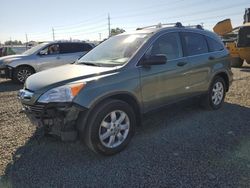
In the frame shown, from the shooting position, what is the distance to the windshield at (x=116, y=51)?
4.54 meters

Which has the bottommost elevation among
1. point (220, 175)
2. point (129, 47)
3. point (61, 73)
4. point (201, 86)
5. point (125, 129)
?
point (220, 175)

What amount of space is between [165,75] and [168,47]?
1.86 ft

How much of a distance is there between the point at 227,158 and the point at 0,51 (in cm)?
2030

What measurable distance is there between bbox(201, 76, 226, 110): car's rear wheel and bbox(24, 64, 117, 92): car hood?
274 centimetres

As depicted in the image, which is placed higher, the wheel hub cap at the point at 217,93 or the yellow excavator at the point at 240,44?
the yellow excavator at the point at 240,44

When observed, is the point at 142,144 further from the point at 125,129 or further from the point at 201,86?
the point at 201,86

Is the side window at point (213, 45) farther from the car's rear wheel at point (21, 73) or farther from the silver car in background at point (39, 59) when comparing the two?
the car's rear wheel at point (21, 73)

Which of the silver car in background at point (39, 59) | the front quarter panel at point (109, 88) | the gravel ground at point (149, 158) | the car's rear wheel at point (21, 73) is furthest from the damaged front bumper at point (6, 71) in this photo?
the front quarter panel at point (109, 88)

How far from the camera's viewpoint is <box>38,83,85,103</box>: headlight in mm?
3694

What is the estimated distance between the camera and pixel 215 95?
629 centimetres

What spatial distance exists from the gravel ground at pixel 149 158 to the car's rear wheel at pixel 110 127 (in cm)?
17

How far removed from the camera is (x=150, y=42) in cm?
465

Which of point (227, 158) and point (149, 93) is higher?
point (149, 93)

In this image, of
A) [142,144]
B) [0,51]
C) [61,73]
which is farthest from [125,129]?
[0,51]
